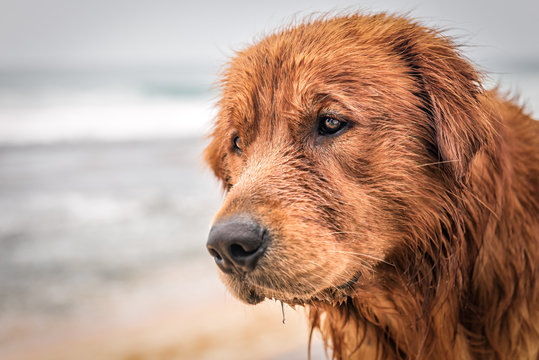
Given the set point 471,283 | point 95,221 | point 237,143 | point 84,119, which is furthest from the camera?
point 84,119

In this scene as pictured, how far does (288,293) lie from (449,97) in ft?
3.35

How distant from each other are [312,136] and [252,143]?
0.30 metres

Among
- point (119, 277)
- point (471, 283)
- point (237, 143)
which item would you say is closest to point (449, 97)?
point (471, 283)

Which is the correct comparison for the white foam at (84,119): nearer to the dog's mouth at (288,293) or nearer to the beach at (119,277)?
the beach at (119,277)

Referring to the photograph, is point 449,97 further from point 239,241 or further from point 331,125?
point 239,241

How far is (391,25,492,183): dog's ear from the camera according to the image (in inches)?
81.0

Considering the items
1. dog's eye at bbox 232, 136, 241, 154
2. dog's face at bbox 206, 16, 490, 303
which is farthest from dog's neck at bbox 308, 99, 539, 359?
dog's eye at bbox 232, 136, 241, 154

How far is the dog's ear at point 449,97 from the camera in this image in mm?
2057

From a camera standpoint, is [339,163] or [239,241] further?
[339,163]

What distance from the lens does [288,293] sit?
196 cm

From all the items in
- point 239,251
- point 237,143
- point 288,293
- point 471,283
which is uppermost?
point 237,143

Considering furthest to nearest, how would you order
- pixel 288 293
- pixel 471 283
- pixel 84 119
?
pixel 84 119, pixel 471 283, pixel 288 293

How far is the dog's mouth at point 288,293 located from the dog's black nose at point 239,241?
115 millimetres

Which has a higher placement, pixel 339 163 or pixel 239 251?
pixel 339 163
